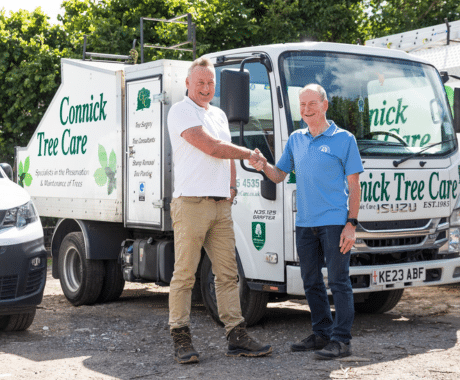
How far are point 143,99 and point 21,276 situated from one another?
2.07 meters

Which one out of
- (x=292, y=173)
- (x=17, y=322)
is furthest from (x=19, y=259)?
(x=292, y=173)

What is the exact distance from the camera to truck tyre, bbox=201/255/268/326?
21.0ft

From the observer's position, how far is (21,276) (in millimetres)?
6273

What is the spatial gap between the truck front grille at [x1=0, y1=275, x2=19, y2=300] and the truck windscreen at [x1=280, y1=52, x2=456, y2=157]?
2.57 meters

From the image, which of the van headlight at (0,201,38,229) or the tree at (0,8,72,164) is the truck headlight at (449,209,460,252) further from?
the tree at (0,8,72,164)

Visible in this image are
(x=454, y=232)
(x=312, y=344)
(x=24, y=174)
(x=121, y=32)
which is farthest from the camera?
(x=121, y=32)

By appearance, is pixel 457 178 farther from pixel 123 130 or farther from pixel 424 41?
pixel 424 41

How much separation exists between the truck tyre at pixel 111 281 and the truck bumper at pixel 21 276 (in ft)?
Result: 6.34

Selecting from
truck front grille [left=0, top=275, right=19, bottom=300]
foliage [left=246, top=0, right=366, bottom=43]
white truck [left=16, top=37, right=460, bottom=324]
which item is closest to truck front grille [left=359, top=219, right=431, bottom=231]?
white truck [left=16, top=37, right=460, bottom=324]

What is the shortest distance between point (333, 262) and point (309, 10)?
15.2m

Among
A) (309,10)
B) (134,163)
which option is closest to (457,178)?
(134,163)

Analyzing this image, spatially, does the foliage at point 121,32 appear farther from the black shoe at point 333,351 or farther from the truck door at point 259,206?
the black shoe at point 333,351

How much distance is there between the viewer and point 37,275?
6.46 metres

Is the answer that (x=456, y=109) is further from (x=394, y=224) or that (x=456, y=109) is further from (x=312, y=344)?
(x=312, y=344)
